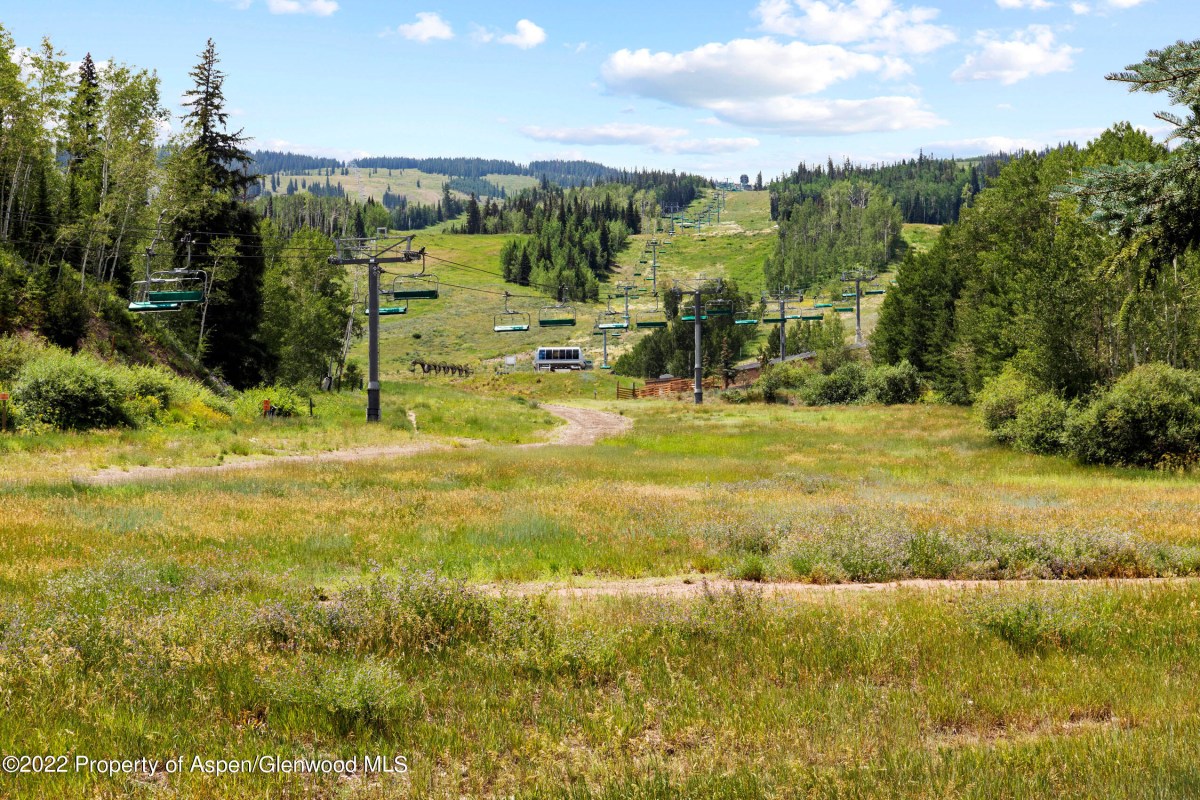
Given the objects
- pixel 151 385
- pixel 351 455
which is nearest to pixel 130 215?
pixel 151 385

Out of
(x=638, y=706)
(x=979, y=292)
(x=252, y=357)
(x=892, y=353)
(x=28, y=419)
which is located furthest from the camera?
(x=892, y=353)

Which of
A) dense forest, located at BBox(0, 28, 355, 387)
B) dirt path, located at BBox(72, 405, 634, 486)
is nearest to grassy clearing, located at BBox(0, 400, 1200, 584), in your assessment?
dirt path, located at BBox(72, 405, 634, 486)

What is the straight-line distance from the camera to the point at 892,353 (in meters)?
78.9

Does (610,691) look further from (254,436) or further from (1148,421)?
(254,436)

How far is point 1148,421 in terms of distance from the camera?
29281 millimetres

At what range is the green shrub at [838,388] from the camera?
71750 mm

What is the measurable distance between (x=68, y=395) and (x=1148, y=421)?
41.0m

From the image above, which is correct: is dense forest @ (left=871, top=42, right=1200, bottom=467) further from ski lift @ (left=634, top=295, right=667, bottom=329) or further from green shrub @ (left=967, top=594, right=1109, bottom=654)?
ski lift @ (left=634, top=295, right=667, bottom=329)

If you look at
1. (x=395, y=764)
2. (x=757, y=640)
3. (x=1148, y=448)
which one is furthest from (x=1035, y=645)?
(x=1148, y=448)

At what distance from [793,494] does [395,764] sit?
17.2 m

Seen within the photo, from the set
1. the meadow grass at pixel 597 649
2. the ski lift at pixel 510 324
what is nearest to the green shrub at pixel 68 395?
the meadow grass at pixel 597 649

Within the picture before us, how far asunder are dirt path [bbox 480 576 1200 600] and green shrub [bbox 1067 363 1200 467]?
2170 cm

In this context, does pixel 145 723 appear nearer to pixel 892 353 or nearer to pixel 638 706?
pixel 638 706

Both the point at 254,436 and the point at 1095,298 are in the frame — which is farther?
the point at 1095,298
